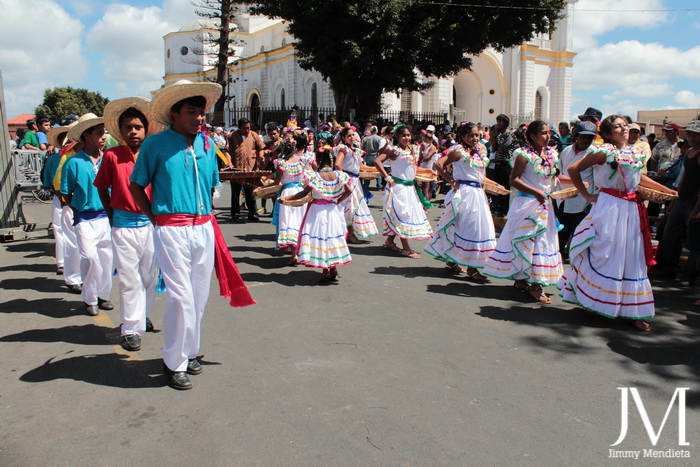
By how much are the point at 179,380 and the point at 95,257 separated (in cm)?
228

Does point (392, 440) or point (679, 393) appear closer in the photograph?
point (392, 440)

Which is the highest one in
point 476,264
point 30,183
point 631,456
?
point 30,183

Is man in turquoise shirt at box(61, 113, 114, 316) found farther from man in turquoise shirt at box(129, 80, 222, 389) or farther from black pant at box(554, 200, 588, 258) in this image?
black pant at box(554, 200, 588, 258)

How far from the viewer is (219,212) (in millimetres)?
13727

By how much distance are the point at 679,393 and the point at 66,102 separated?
7910cm

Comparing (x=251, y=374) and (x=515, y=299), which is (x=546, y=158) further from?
(x=251, y=374)

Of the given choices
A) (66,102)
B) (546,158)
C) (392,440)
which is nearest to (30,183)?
(546,158)

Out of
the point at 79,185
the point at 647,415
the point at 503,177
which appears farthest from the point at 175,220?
the point at 503,177

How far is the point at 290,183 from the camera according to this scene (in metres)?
8.55

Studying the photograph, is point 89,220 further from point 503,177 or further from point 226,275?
point 503,177

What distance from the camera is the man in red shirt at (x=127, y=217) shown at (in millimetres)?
4730

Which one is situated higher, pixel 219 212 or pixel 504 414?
pixel 219 212

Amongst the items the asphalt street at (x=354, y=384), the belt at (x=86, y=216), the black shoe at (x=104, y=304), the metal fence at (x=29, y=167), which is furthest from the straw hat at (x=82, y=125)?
the metal fence at (x=29, y=167)

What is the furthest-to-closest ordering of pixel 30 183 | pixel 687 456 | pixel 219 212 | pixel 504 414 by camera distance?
pixel 219 212, pixel 30 183, pixel 504 414, pixel 687 456
